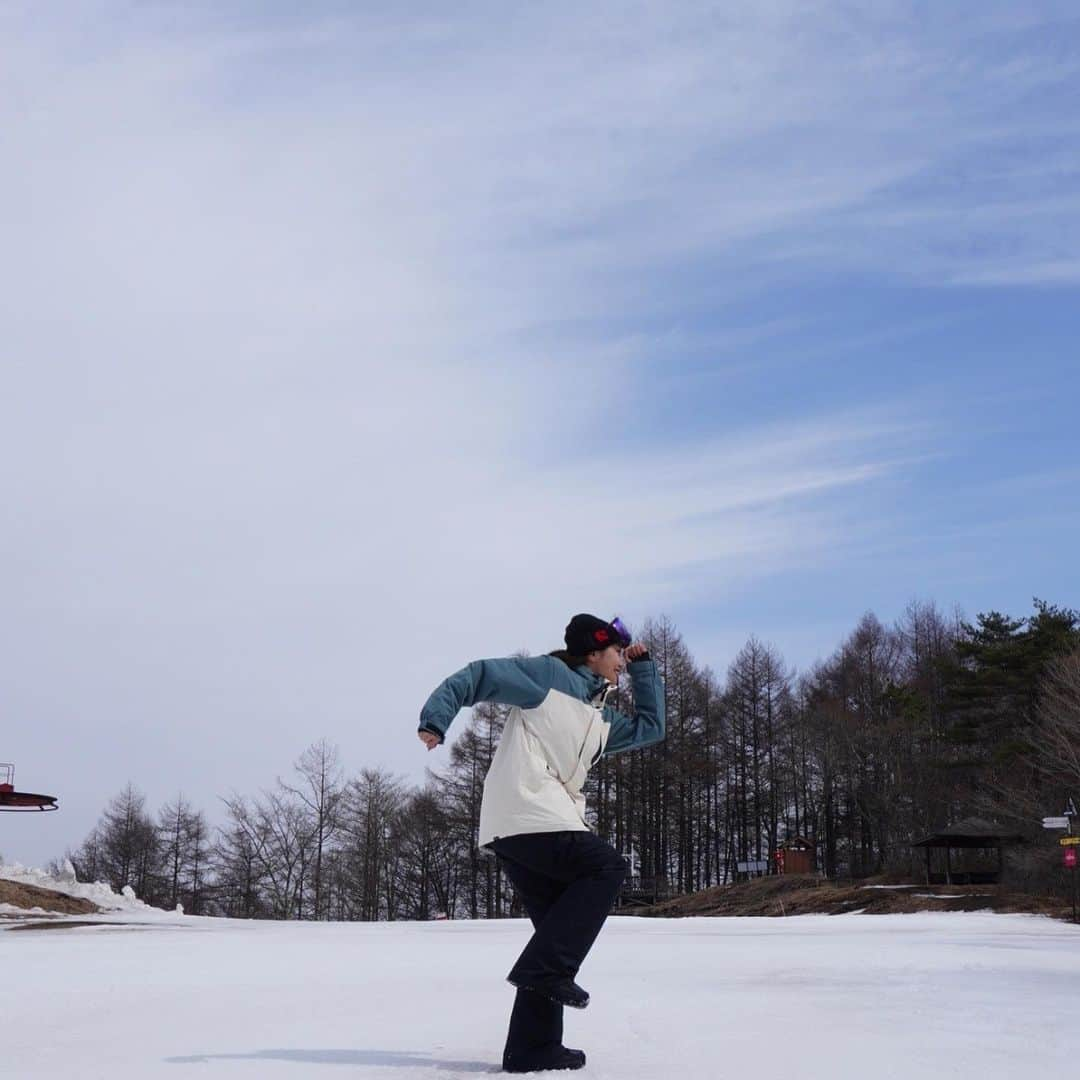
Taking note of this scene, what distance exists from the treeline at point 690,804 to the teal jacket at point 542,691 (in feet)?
146

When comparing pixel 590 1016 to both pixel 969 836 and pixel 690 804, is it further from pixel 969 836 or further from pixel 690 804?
pixel 690 804

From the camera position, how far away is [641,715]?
4684 mm

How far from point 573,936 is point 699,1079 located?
562mm

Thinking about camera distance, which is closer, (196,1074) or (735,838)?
(196,1074)

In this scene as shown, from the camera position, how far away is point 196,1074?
12.4ft

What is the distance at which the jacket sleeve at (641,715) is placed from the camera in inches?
182

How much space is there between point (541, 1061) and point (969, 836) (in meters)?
35.6

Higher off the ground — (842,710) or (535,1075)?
(842,710)

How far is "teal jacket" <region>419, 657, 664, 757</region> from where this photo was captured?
3926mm

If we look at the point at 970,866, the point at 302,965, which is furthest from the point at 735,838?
the point at 302,965

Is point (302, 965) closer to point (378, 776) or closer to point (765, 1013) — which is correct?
point (765, 1013)

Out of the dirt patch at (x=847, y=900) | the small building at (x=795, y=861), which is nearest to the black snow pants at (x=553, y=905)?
the dirt patch at (x=847, y=900)

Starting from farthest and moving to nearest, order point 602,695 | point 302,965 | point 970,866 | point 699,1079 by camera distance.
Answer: point 970,866, point 302,965, point 602,695, point 699,1079

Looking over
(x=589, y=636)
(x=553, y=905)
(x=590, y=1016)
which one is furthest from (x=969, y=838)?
(x=553, y=905)
